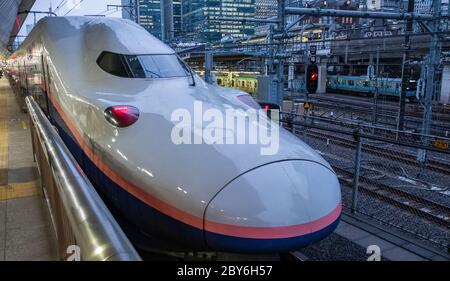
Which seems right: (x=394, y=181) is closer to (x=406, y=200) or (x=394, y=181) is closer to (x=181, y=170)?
(x=406, y=200)

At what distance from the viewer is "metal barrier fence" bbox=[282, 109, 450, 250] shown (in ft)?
23.3

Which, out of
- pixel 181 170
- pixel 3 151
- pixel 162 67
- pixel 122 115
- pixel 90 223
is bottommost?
pixel 3 151

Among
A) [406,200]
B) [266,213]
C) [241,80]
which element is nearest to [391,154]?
[406,200]

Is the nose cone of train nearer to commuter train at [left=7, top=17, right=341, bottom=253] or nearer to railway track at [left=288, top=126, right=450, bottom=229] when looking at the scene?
commuter train at [left=7, top=17, right=341, bottom=253]

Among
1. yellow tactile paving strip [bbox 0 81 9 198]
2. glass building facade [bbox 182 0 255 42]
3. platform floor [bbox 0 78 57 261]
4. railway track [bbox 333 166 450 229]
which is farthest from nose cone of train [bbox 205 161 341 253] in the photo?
glass building facade [bbox 182 0 255 42]

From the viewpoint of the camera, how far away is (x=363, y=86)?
38438 millimetres

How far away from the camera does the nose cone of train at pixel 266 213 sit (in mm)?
3176

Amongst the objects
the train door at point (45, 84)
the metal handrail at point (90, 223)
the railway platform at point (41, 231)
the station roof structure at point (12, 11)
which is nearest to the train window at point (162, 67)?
the railway platform at point (41, 231)

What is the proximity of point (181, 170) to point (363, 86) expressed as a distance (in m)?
37.8

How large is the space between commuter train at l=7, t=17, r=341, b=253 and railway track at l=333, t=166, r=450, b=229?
228 inches

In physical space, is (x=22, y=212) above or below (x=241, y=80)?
below

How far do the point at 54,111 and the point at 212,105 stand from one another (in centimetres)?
328

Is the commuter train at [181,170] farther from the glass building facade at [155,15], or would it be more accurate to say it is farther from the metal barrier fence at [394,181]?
the glass building facade at [155,15]
